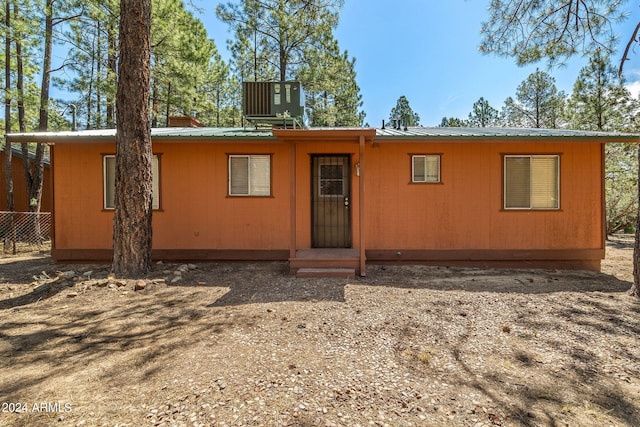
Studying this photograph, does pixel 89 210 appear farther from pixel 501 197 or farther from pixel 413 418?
pixel 501 197

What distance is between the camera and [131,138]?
560 centimetres

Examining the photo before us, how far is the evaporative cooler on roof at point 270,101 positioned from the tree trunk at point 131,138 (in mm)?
2374

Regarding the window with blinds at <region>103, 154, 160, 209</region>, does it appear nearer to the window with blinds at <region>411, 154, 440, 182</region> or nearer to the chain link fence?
the chain link fence

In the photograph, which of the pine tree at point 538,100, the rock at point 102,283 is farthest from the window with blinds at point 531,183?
the pine tree at point 538,100

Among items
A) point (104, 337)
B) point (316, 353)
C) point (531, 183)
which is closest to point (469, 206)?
point (531, 183)

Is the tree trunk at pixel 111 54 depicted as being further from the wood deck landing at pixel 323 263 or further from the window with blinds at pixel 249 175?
the wood deck landing at pixel 323 263

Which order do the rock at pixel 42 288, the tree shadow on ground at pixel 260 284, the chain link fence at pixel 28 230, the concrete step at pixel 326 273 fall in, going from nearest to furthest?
the tree shadow on ground at pixel 260 284
the rock at pixel 42 288
the concrete step at pixel 326 273
the chain link fence at pixel 28 230

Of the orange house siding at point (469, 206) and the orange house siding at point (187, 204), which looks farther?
the orange house siding at point (187, 204)

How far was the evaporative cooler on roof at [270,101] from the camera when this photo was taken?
7.67 meters

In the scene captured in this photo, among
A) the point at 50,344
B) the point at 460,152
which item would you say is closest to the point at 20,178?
the point at 50,344

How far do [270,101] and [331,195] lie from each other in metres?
2.69

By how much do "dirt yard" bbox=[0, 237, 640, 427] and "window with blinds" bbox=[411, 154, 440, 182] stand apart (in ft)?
7.52

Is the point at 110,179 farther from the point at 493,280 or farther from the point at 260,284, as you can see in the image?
the point at 493,280

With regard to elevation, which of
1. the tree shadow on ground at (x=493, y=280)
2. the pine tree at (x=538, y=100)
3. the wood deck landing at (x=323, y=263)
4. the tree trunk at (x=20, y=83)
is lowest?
the tree shadow on ground at (x=493, y=280)
